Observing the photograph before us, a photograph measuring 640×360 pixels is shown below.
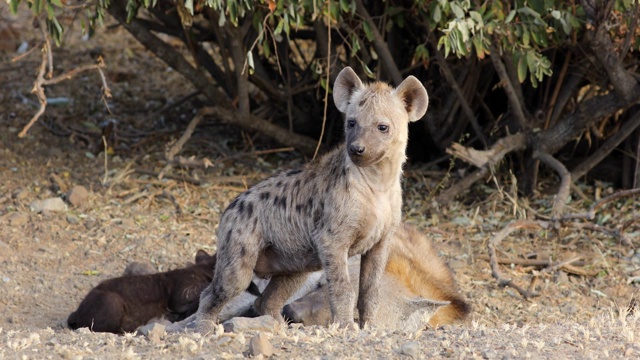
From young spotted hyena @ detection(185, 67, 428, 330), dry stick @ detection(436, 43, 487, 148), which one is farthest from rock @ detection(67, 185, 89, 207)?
dry stick @ detection(436, 43, 487, 148)

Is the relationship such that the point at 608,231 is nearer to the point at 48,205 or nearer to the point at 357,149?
the point at 357,149

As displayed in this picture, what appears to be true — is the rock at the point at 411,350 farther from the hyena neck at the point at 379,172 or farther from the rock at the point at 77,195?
the rock at the point at 77,195

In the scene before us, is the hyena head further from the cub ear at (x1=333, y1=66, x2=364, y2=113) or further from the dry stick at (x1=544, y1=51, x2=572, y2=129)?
the dry stick at (x1=544, y1=51, x2=572, y2=129)

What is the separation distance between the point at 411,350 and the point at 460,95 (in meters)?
4.43

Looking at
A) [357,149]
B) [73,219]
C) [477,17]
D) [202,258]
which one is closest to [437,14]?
[477,17]

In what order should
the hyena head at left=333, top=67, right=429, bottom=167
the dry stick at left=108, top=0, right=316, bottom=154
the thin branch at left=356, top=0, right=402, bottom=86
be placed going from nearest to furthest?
the hyena head at left=333, top=67, right=429, bottom=167
the thin branch at left=356, top=0, right=402, bottom=86
the dry stick at left=108, top=0, right=316, bottom=154

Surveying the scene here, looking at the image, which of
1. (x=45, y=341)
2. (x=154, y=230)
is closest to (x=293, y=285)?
(x=45, y=341)

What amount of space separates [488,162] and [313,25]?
6.53 feet

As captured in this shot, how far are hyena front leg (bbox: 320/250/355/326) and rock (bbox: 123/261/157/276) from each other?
2.05 metres

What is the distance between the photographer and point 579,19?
6.83 m

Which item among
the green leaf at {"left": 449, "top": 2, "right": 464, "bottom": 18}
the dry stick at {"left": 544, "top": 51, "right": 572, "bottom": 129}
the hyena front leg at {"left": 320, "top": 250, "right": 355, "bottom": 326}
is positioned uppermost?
the green leaf at {"left": 449, "top": 2, "right": 464, "bottom": 18}

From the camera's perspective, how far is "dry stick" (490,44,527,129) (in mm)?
7432

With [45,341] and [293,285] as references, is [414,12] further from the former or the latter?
[45,341]

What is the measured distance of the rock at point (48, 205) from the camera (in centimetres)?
767
